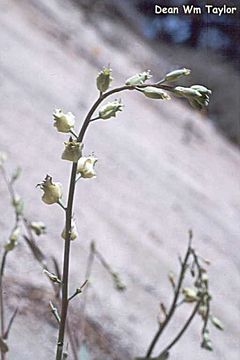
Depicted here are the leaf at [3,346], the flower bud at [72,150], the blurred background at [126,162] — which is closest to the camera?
the flower bud at [72,150]

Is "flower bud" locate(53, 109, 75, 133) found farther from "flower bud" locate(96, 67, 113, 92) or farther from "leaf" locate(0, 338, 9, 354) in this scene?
"leaf" locate(0, 338, 9, 354)

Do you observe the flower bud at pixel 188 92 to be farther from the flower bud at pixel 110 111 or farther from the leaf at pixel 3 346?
the leaf at pixel 3 346

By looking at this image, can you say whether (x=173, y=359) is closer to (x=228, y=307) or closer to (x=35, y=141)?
(x=228, y=307)

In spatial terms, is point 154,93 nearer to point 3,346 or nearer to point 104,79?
point 104,79

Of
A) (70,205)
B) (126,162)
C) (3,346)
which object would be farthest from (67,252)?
Answer: (126,162)

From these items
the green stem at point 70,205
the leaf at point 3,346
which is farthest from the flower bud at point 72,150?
the leaf at point 3,346

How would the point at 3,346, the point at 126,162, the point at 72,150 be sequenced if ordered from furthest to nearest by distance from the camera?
the point at 126,162, the point at 3,346, the point at 72,150

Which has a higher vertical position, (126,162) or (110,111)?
(126,162)

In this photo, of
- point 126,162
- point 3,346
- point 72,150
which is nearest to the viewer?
point 72,150

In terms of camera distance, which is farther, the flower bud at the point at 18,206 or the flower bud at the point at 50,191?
the flower bud at the point at 18,206
